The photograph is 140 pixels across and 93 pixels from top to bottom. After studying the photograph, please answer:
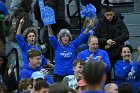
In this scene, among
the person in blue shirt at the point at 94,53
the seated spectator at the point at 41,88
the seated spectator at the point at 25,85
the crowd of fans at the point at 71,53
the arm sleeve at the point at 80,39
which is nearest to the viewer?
the seated spectator at the point at 41,88

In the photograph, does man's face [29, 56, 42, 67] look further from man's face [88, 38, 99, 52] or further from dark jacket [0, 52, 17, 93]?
man's face [88, 38, 99, 52]

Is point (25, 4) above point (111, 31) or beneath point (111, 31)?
above

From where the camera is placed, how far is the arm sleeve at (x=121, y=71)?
32.3 ft

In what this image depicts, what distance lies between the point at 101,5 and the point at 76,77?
17.4 ft

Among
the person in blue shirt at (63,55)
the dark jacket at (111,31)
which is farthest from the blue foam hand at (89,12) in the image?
the person in blue shirt at (63,55)

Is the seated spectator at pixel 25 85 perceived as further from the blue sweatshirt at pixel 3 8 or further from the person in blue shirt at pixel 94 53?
the blue sweatshirt at pixel 3 8

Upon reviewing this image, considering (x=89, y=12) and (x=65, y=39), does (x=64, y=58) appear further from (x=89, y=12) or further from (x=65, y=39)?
(x=89, y=12)

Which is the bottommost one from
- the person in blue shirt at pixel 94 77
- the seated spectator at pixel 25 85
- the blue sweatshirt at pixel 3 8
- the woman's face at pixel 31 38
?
the seated spectator at pixel 25 85

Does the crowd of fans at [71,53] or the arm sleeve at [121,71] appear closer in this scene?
the crowd of fans at [71,53]

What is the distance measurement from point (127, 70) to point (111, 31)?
5.53 feet

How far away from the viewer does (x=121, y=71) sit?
9938 mm

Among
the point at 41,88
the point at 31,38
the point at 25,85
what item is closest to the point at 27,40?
the point at 31,38

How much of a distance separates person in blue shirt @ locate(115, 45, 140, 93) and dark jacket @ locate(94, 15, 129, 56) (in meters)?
1.08

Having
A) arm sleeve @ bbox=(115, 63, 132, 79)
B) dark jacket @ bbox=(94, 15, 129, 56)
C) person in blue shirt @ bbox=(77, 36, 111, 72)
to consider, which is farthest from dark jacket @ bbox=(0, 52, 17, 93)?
dark jacket @ bbox=(94, 15, 129, 56)
